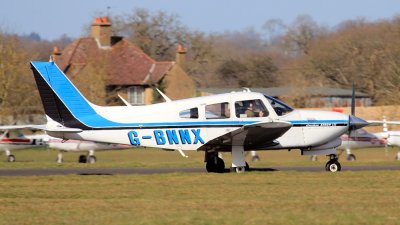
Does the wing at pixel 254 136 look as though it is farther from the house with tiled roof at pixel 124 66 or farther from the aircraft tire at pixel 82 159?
the house with tiled roof at pixel 124 66

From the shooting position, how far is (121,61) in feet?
221

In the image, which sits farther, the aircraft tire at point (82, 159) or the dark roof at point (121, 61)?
the dark roof at point (121, 61)

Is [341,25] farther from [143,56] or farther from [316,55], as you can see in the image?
[143,56]

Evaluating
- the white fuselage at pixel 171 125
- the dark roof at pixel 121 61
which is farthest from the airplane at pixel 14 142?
the dark roof at pixel 121 61

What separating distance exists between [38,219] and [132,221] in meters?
1.50

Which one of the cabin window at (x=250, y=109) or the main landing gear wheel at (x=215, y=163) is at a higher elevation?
the cabin window at (x=250, y=109)

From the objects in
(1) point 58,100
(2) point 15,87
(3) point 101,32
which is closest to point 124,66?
(3) point 101,32

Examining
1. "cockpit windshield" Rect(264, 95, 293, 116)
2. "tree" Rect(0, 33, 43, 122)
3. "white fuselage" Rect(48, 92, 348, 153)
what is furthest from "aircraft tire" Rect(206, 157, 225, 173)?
"tree" Rect(0, 33, 43, 122)

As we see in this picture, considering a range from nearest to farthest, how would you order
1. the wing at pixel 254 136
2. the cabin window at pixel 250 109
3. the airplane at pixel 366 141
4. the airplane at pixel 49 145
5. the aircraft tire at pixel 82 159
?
the wing at pixel 254 136, the cabin window at pixel 250 109, the airplane at pixel 49 145, the aircraft tire at pixel 82 159, the airplane at pixel 366 141

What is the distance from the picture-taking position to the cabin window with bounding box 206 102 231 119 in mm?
21906

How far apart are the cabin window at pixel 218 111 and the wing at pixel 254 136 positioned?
1.89 feet

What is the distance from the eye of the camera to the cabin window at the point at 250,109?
21.9 metres

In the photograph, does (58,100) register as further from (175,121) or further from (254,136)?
(254,136)

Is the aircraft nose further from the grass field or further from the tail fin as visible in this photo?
the tail fin
